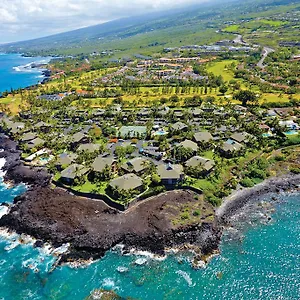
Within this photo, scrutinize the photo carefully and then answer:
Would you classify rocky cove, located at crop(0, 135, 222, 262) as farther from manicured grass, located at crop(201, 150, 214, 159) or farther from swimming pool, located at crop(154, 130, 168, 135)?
swimming pool, located at crop(154, 130, 168, 135)

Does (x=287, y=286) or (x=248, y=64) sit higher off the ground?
(x=287, y=286)

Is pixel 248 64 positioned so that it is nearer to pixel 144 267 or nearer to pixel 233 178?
pixel 233 178

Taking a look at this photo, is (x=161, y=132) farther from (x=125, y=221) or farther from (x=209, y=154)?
(x=125, y=221)

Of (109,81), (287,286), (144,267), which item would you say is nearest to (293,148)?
(287,286)

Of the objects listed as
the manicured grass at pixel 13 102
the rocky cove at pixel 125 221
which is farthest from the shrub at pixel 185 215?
the manicured grass at pixel 13 102

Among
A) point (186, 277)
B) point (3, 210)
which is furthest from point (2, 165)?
point (186, 277)

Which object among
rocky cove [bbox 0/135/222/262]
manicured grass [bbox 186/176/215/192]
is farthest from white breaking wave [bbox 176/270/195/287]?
manicured grass [bbox 186/176/215/192]
